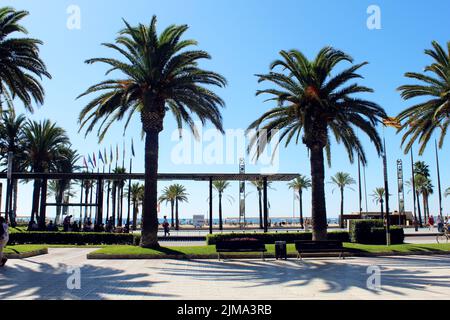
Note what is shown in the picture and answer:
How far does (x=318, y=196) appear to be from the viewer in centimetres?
2262

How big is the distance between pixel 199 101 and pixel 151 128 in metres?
2.89

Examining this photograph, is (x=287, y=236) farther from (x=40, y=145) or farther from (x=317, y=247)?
(x=40, y=145)

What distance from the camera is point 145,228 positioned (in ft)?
70.5

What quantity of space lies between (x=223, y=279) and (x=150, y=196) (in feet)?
31.9

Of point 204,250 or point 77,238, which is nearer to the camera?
point 204,250

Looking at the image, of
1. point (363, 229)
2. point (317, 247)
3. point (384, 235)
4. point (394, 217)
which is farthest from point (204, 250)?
point (394, 217)

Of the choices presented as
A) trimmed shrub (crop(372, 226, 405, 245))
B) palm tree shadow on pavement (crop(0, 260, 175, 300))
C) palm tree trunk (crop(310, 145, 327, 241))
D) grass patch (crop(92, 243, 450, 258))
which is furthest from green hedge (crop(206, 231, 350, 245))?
palm tree shadow on pavement (crop(0, 260, 175, 300))

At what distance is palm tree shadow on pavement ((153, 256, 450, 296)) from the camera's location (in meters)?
11.5

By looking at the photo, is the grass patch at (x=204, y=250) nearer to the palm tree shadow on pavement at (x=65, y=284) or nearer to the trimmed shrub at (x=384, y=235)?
the trimmed shrub at (x=384, y=235)

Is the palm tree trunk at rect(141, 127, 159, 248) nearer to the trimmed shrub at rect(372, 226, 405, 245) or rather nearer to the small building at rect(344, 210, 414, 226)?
the trimmed shrub at rect(372, 226, 405, 245)

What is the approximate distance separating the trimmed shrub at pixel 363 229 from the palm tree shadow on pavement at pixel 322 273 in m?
→ 7.81

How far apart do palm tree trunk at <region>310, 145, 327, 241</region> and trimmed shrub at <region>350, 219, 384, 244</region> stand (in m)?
4.83
